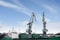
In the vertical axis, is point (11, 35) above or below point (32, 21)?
below

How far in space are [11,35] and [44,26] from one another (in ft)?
66.4

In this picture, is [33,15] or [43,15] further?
[33,15]

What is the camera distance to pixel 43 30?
80.7m

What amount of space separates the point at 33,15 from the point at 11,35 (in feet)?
65.3

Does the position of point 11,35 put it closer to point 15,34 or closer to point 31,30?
point 15,34

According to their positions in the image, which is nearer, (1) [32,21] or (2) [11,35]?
(2) [11,35]

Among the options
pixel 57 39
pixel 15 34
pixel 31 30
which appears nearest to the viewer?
pixel 57 39

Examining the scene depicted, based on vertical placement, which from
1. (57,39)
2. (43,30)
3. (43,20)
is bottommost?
(57,39)

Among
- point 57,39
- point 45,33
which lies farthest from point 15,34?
point 57,39

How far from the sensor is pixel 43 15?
83.2 m

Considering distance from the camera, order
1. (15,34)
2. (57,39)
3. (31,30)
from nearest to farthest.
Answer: (57,39), (15,34), (31,30)

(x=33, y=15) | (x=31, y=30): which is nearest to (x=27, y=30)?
(x=31, y=30)

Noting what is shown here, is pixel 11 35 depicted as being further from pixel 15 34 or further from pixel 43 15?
pixel 43 15

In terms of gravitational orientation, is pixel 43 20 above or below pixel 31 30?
above
